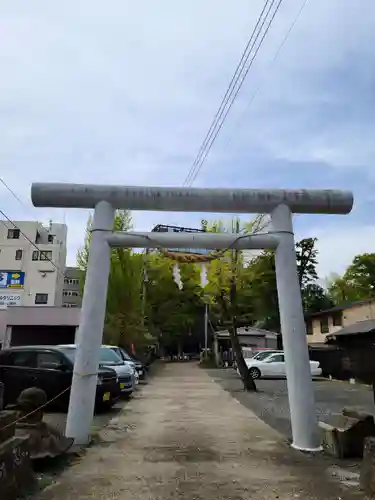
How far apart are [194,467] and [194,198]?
13.4 ft

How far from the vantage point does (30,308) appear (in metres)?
23.3

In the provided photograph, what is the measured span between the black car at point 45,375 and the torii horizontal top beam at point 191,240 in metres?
4.67

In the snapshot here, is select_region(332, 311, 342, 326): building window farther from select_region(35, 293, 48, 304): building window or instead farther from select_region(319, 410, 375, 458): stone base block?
select_region(35, 293, 48, 304): building window

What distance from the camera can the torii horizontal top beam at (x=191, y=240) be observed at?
786 centimetres

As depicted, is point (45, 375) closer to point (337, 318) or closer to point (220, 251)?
point (220, 251)

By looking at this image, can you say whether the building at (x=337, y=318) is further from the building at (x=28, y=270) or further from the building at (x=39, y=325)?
the building at (x=28, y=270)

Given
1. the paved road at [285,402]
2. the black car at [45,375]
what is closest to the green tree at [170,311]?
the paved road at [285,402]

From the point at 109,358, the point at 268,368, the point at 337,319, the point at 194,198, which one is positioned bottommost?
the point at 268,368

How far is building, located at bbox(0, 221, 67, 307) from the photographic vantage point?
146 ft

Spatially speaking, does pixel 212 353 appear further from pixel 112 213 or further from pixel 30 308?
pixel 112 213

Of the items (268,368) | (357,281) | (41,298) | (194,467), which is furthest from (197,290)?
(41,298)

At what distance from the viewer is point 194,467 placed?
6031 mm

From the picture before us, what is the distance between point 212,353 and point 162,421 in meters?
35.3

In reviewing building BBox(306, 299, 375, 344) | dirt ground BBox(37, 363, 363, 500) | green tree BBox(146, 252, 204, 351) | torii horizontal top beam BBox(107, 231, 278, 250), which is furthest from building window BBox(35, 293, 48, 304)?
torii horizontal top beam BBox(107, 231, 278, 250)
